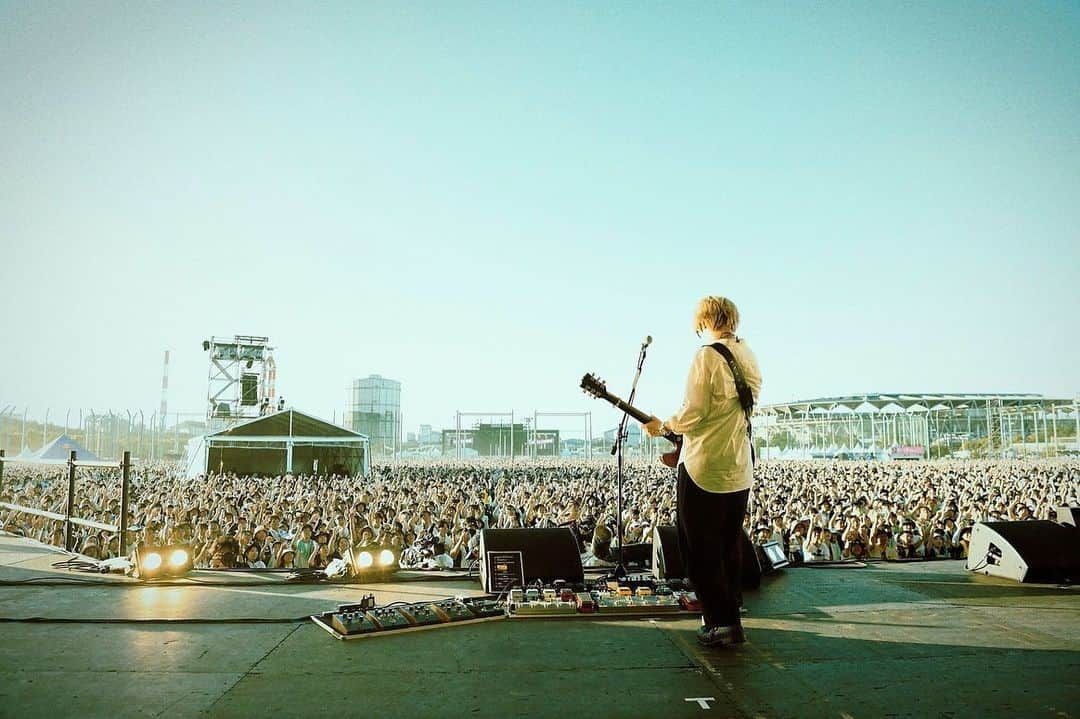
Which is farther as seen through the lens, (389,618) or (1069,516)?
(1069,516)

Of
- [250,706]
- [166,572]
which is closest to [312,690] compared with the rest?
[250,706]

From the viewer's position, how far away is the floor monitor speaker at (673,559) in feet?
16.3

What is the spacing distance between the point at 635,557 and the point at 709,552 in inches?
108

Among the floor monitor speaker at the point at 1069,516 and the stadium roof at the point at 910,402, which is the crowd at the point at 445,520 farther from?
the stadium roof at the point at 910,402

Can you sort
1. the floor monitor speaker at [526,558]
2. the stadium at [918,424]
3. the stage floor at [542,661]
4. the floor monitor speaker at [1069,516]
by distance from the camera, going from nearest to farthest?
the stage floor at [542,661]
the floor monitor speaker at [526,558]
the floor monitor speaker at [1069,516]
the stadium at [918,424]

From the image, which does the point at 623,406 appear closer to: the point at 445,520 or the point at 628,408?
the point at 628,408

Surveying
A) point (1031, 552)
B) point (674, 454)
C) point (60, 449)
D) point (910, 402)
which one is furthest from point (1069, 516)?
point (910, 402)

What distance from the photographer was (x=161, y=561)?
17.2 feet

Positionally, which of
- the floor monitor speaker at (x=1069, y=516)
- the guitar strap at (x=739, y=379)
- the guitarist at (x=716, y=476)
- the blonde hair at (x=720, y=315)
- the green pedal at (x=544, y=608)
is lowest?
the green pedal at (x=544, y=608)

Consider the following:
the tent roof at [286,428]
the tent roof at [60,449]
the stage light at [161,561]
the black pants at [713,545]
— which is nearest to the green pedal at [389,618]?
the black pants at [713,545]

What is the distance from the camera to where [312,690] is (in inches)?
105

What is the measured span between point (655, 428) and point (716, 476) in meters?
0.41

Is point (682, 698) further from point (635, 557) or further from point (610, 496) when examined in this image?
point (610, 496)

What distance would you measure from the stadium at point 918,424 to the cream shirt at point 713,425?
5765 cm
